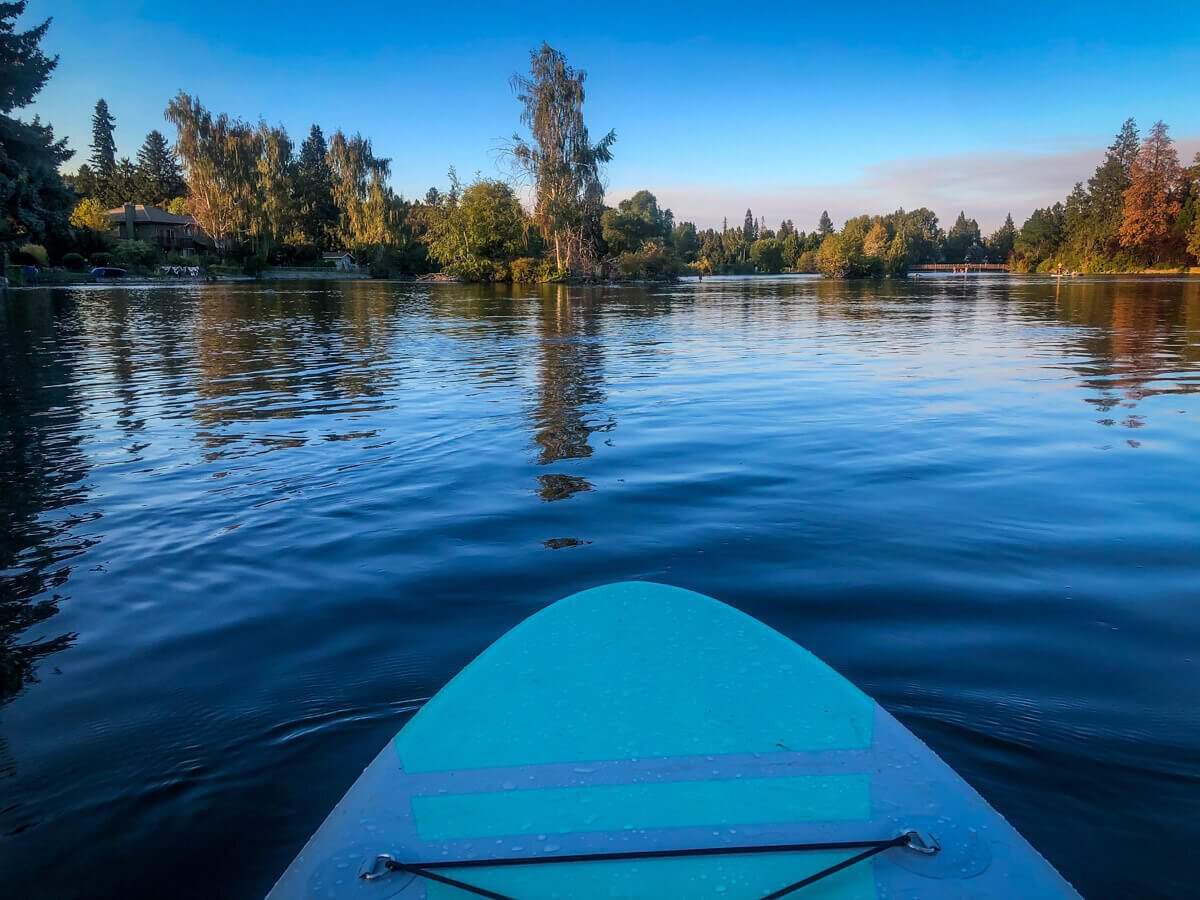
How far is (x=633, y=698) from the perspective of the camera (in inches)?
84.0

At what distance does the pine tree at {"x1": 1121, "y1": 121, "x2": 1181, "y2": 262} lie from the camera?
8062 centimetres

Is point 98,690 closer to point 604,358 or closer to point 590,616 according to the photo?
point 590,616

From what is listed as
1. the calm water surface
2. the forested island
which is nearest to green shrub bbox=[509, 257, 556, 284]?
the forested island

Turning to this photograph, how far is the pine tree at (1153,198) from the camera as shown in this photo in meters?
80.6

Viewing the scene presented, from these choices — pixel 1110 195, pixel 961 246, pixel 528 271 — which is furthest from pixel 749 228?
pixel 528 271

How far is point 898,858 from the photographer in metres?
1.60

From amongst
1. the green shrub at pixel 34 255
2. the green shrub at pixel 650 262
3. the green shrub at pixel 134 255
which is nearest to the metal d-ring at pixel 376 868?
the green shrub at pixel 34 255

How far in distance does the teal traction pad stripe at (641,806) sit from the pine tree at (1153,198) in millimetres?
101718

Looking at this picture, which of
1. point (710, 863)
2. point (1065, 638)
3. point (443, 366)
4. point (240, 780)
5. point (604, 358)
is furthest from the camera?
point (604, 358)

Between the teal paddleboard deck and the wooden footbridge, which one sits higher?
the wooden footbridge

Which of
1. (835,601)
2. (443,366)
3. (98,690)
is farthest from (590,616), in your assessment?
(443,366)

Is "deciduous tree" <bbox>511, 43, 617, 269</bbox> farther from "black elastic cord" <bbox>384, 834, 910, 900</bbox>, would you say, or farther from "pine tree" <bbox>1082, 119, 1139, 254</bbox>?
"pine tree" <bbox>1082, 119, 1139, 254</bbox>

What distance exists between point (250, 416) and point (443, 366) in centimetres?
478

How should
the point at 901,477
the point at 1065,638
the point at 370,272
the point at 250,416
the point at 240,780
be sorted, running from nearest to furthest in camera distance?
the point at 240,780 → the point at 1065,638 → the point at 901,477 → the point at 250,416 → the point at 370,272
